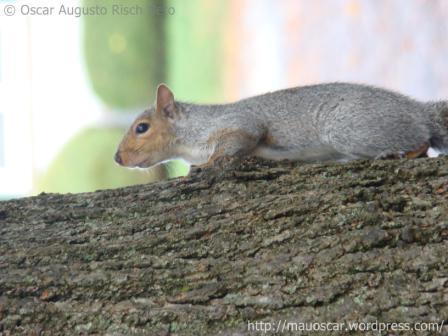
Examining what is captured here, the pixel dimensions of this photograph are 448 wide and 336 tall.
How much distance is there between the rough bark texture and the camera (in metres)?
1.24

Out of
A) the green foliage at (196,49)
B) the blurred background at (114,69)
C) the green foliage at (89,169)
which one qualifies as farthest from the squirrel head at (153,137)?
the green foliage at (89,169)

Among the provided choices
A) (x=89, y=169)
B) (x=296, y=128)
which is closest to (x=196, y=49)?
(x=89, y=169)

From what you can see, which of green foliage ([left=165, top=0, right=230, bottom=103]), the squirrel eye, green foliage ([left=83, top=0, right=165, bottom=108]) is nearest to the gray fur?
the squirrel eye

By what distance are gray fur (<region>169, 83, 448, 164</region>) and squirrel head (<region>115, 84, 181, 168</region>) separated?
0.14ft

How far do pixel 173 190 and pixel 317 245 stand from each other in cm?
36

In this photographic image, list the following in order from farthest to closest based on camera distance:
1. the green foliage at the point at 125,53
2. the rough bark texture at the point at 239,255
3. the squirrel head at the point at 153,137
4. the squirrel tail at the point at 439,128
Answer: the green foliage at the point at 125,53, the squirrel head at the point at 153,137, the squirrel tail at the point at 439,128, the rough bark texture at the point at 239,255

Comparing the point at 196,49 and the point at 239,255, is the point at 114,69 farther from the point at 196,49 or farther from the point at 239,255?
the point at 239,255

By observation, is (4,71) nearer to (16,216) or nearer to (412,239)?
(16,216)

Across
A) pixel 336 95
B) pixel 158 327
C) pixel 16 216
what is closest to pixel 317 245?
pixel 158 327

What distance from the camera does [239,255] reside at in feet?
4.39

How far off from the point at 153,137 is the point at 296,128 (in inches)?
21.6

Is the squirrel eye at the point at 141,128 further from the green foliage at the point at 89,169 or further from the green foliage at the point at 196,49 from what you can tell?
the green foliage at the point at 89,169

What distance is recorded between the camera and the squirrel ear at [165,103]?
252 cm

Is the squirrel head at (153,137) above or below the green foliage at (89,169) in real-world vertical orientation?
below
